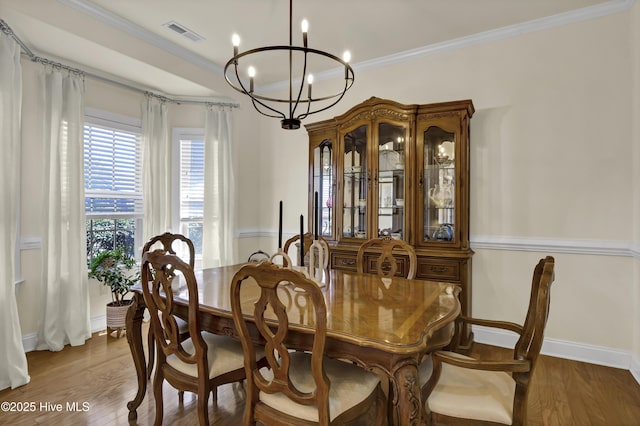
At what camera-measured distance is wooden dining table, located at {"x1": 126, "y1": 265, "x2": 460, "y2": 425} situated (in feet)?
4.18

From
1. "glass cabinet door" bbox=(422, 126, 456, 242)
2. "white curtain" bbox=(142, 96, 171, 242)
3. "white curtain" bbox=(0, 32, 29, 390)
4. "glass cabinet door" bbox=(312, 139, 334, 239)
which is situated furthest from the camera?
"white curtain" bbox=(142, 96, 171, 242)

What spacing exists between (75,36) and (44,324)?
2458 mm

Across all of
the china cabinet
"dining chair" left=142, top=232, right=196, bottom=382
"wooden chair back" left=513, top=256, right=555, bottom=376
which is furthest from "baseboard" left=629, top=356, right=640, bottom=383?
"dining chair" left=142, top=232, right=196, bottom=382

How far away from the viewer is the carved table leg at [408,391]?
126 cm

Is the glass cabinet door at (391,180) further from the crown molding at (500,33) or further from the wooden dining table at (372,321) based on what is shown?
the wooden dining table at (372,321)

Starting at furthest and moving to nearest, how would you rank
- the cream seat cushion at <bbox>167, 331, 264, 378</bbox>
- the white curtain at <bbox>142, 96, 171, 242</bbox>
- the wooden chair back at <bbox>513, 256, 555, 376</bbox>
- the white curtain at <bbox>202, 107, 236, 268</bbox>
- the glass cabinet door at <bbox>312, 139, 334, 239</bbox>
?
the white curtain at <bbox>202, 107, 236, 268</bbox>
the white curtain at <bbox>142, 96, 171, 242</bbox>
the glass cabinet door at <bbox>312, 139, 334, 239</bbox>
the cream seat cushion at <bbox>167, 331, 264, 378</bbox>
the wooden chair back at <bbox>513, 256, 555, 376</bbox>

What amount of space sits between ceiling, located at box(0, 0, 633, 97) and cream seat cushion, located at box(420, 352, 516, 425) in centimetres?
268

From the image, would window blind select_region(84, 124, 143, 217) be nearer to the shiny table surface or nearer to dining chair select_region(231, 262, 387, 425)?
the shiny table surface

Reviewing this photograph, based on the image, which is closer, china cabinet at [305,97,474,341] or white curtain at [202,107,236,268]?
china cabinet at [305,97,474,341]

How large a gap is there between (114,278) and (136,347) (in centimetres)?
155

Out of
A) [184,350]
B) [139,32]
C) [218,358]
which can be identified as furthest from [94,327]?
[139,32]

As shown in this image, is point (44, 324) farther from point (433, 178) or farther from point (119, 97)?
point (433, 178)

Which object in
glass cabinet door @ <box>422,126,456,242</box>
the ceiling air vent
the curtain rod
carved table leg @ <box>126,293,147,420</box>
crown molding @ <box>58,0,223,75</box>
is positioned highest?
the ceiling air vent

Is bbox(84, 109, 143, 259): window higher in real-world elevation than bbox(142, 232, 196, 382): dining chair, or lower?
higher
